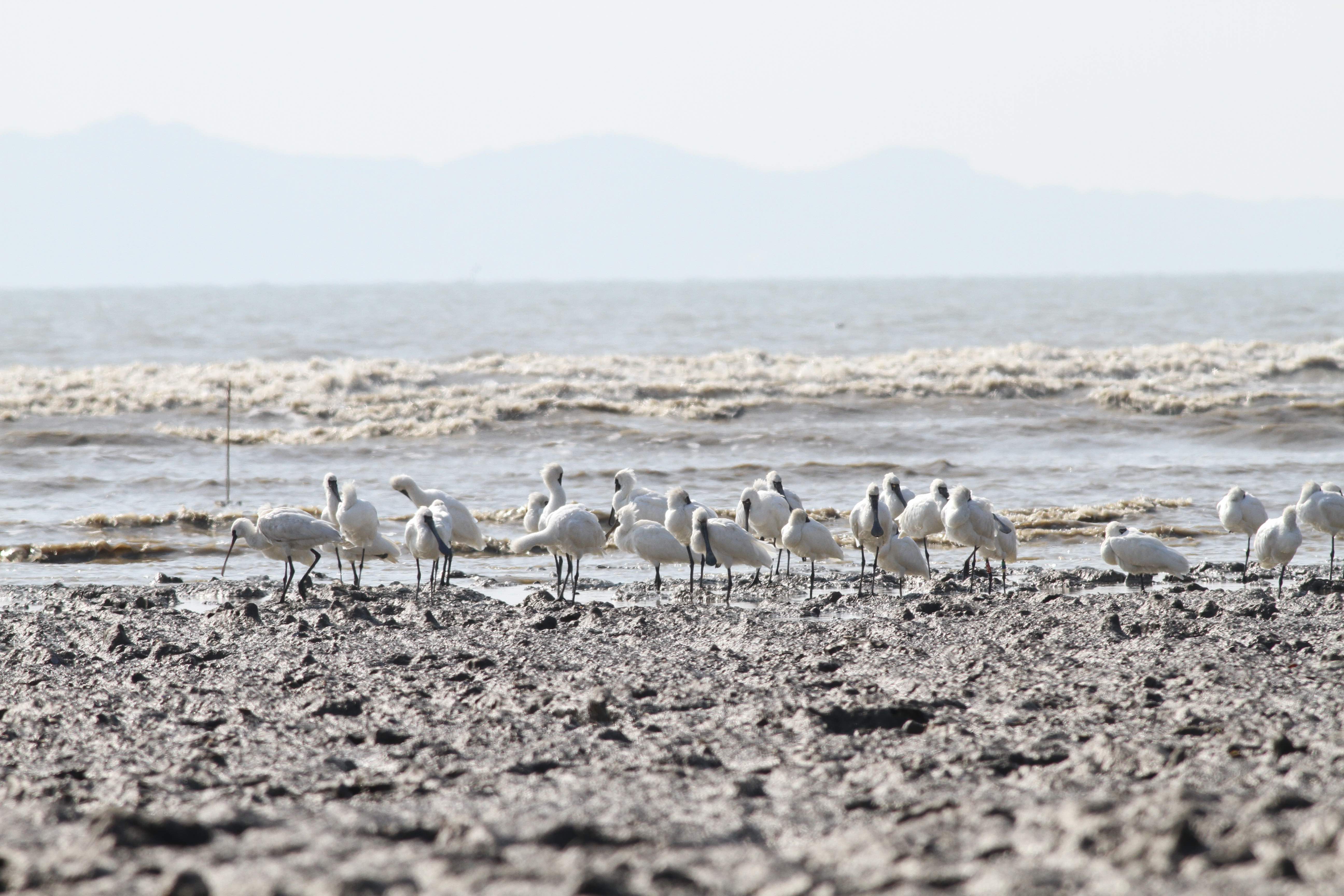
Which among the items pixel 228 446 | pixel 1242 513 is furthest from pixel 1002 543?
pixel 228 446

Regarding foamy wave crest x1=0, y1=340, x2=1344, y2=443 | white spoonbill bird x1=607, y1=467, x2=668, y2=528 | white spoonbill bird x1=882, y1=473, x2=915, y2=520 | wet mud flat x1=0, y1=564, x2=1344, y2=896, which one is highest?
foamy wave crest x1=0, y1=340, x2=1344, y2=443

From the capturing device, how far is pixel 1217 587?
11125mm

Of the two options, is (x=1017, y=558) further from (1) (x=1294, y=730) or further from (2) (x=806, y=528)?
(1) (x=1294, y=730)

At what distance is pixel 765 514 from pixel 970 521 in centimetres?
192

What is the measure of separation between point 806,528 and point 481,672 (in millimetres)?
4691

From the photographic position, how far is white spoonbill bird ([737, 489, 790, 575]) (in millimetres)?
12492

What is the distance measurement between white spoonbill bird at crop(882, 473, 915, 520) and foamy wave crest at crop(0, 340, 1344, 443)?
526 inches

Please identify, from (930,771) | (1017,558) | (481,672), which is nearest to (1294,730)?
(930,771)

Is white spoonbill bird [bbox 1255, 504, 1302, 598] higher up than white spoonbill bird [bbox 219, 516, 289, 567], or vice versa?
white spoonbill bird [bbox 1255, 504, 1302, 598]

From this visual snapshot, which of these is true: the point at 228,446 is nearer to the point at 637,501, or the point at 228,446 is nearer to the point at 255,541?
the point at 255,541

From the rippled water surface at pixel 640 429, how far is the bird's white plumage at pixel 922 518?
132 centimetres

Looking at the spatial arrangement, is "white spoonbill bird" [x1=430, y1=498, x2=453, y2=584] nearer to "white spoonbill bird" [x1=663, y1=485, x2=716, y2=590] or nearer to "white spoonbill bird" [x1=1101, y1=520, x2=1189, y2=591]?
"white spoonbill bird" [x1=663, y1=485, x2=716, y2=590]

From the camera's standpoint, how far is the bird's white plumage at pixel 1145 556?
1102cm

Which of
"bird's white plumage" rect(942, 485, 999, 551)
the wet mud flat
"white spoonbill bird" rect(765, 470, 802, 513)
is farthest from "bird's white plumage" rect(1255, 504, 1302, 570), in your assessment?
"white spoonbill bird" rect(765, 470, 802, 513)
